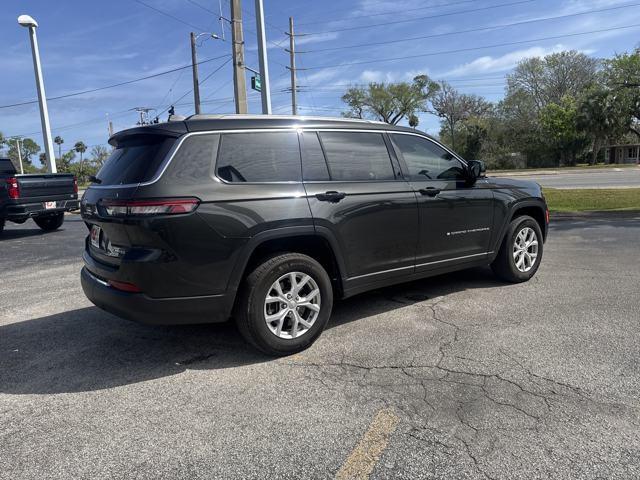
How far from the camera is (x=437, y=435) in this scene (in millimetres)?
2691

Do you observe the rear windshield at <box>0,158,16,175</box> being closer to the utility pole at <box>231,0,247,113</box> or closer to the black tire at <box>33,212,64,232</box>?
the black tire at <box>33,212,64,232</box>

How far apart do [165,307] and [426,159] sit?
3.02 metres

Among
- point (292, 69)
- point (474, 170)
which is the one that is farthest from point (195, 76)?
point (474, 170)

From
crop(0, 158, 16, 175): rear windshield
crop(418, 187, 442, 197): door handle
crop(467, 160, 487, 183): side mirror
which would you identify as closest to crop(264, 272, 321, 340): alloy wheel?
crop(418, 187, 442, 197): door handle

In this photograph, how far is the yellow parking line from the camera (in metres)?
2.40

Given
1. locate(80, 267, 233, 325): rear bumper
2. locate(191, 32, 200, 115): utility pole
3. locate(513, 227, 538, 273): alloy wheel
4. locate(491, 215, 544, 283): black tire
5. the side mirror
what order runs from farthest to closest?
1. locate(191, 32, 200, 115): utility pole
2. locate(513, 227, 538, 273): alloy wheel
3. locate(491, 215, 544, 283): black tire
4. the side mirror
5. locate(80, 267, 233, 325): rear bumper

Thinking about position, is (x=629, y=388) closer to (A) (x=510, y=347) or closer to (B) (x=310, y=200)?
(A) (x=510, y=347)

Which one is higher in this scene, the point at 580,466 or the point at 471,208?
the point at 471,208

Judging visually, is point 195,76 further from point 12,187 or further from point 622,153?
point 622,153

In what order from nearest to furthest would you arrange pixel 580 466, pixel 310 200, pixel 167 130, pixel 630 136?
pixel 580 466 → pixel 167 130 → pixel 310 200 → pixel 630 136

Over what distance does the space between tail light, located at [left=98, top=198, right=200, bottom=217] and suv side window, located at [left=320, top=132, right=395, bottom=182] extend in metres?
1.33

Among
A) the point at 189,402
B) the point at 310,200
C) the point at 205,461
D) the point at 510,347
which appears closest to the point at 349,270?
the point at 310,200

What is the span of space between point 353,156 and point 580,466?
293 centimetres

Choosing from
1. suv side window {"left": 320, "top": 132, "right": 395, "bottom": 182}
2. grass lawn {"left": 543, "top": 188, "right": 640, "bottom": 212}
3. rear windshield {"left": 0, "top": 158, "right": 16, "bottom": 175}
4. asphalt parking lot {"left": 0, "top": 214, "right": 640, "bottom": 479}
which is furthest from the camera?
grass lawn {"left": 543, "top": 188, "right": 640, "bottom": 212}
